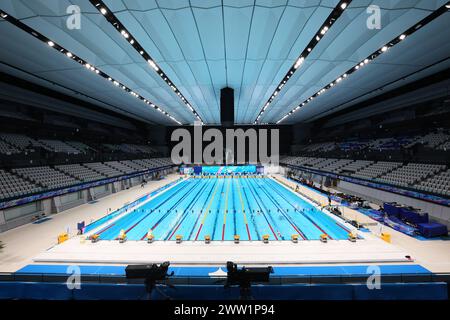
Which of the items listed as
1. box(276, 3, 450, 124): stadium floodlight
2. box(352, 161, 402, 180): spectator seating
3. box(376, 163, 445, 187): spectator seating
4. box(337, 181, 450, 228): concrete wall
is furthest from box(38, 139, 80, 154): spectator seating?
box(376, 163, 445, 187): spectator seating

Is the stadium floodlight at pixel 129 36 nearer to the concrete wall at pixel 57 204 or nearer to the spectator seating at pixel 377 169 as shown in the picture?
the concrete wall at pixel 57 204

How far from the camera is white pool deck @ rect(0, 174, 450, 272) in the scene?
6.44m

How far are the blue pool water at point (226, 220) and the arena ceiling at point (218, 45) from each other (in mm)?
7921

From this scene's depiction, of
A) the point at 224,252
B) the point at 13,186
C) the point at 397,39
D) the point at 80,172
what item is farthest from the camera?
the point at 80,172

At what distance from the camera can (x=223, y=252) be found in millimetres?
7129

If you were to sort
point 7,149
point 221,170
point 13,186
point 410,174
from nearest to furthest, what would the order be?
point 13,186 < point 410,174 < point 7,149 < point 221,170

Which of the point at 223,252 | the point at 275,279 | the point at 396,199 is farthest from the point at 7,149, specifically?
the point at 396,199

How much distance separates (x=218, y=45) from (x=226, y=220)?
8251 mm

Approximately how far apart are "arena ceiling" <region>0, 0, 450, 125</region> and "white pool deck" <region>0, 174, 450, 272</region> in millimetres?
7551

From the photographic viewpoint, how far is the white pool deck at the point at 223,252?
6.44m

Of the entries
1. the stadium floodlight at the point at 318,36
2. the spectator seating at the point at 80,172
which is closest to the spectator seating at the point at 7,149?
the spectator seating at the point at 80,172

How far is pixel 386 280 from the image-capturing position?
180 inches

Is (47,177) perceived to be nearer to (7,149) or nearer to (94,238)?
(7,149)

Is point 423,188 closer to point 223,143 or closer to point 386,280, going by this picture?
point 386,280
